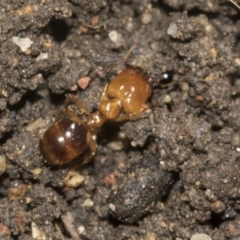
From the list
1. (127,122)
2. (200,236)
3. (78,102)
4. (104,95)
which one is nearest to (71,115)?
(78,102)

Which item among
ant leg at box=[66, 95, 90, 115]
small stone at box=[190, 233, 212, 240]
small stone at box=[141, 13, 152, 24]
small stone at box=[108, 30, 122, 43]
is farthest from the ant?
small stone at box=[190, 233, 212, 240]

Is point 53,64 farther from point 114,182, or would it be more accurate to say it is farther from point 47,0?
point 114,182

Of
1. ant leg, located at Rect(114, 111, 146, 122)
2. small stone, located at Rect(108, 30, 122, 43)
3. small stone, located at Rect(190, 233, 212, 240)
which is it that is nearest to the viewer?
small stone, located at Rect(190, 233, 212, 240)

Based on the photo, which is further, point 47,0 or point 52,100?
point 52,100

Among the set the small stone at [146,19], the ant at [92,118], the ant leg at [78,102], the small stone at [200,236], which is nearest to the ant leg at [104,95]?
the ant at [92,118]

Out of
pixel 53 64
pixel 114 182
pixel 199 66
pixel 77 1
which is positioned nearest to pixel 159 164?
pixel 114 182

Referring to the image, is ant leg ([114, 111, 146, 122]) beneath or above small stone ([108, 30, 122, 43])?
beneath

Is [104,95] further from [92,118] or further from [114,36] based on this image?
[114,36]

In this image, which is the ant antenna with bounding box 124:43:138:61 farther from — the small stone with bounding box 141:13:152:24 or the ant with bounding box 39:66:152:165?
the small stone with bounding box 141:13:152:24

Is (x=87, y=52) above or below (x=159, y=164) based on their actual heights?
above
